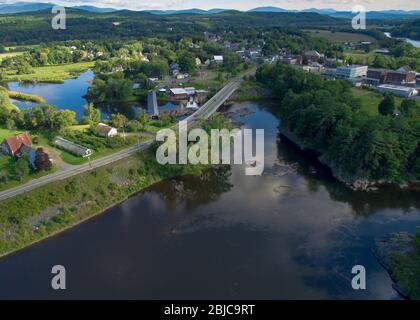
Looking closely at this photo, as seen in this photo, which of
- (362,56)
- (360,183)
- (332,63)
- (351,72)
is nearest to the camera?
(360,183)

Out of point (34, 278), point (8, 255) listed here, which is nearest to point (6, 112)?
point (8, 255)

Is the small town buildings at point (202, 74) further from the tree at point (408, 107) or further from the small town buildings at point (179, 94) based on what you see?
the tree at point (408, 107)

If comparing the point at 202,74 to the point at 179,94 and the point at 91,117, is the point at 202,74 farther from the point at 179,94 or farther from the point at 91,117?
the point at 91,117

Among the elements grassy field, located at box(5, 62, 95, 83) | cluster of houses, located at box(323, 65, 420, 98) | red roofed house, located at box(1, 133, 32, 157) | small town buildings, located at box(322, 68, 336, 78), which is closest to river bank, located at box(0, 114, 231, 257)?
red roofed house, located at box(1, 133, 32, 157)

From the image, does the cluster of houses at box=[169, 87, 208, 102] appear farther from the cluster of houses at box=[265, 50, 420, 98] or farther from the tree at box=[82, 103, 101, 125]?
the cluster of houses at box=[265, 50, 420, 98]

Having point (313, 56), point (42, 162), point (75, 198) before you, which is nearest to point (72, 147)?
point (42, 162)

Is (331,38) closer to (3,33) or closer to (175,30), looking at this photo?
(175,30)
